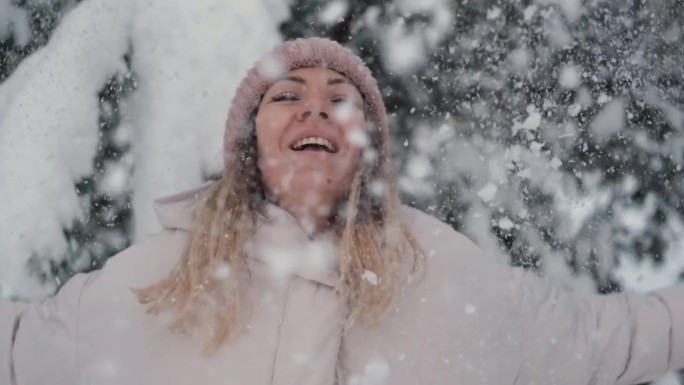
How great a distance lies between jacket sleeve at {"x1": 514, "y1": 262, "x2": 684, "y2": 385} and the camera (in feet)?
5.88

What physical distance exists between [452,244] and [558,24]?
3.75 ft

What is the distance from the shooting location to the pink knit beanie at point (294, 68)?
191 cm

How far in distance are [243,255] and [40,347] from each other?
0.53m

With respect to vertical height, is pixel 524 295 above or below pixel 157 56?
below

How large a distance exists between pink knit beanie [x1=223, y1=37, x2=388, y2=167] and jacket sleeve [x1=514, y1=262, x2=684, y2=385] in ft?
2.07

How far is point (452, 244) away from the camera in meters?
1.90

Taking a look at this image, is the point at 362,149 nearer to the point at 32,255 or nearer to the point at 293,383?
the point at 293,383

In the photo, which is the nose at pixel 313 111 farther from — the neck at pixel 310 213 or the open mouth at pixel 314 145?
the neck at pixel 310 213

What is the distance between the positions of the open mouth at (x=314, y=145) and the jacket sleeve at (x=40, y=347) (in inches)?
25.6

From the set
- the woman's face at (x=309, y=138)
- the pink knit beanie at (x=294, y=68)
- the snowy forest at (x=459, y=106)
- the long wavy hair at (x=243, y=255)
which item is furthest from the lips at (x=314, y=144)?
the snowy forest at (x=459, y=106)

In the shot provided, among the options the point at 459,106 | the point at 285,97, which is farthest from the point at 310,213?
the point at 459,106

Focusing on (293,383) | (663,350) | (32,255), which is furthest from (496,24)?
(32,255)

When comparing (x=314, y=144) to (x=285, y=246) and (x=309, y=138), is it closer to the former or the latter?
(x=309, y=138)

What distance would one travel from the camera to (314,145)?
1.78 m
